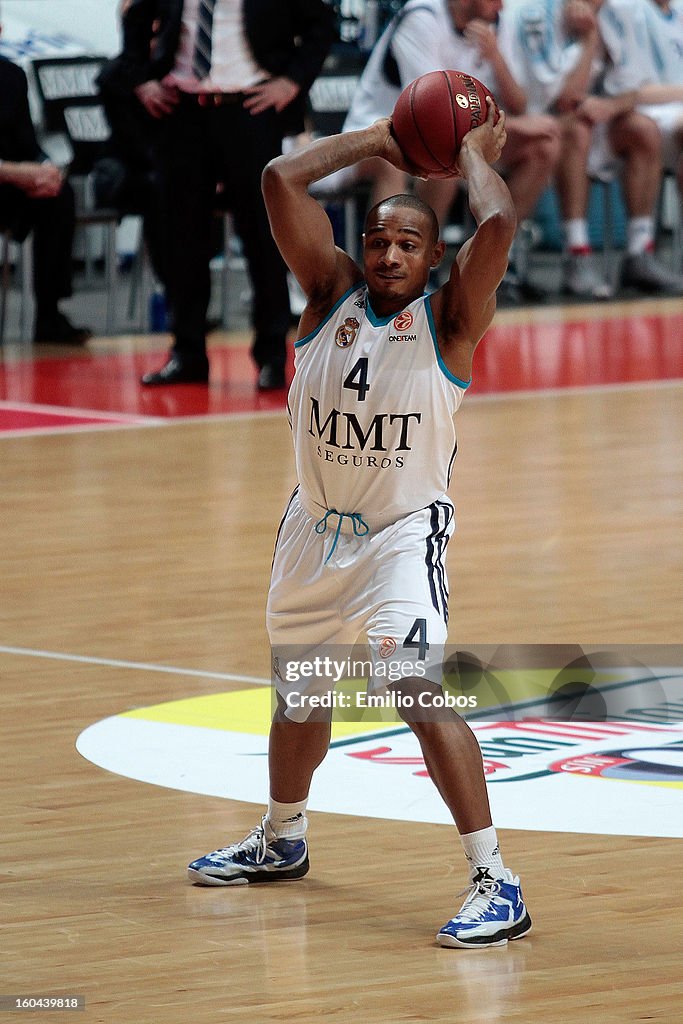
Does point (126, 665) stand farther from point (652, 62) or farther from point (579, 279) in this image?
point (652, 62)

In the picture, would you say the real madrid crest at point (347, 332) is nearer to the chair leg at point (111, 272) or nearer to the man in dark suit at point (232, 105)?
the man in dark suit at point (232, 105)

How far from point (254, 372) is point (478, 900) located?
891 cm

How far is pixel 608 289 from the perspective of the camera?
16.3 meters

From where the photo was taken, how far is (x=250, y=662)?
19.0 feet

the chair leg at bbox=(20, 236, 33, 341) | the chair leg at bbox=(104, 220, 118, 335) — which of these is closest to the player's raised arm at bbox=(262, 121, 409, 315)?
the chair leg at bbox=(20, 236, 33, 341)

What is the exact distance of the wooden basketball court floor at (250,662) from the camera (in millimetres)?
3396

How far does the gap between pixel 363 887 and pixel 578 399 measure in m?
7.38

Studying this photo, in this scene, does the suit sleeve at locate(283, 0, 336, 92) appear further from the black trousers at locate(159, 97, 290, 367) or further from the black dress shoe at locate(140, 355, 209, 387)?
the black dress shoe at locate(140, 355, 209, 387)

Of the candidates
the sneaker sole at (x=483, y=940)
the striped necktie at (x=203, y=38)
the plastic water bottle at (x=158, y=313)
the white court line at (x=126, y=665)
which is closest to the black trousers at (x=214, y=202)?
the striped necktie at (x=203, y=38)

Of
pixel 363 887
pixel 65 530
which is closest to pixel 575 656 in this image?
pixel 363 887

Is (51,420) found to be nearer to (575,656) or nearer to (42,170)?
(42,170)

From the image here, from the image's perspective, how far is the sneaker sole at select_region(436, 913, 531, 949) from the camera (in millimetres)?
3572

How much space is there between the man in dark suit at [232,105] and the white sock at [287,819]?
7.12m

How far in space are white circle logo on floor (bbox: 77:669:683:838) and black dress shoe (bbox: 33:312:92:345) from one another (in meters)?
8.90
